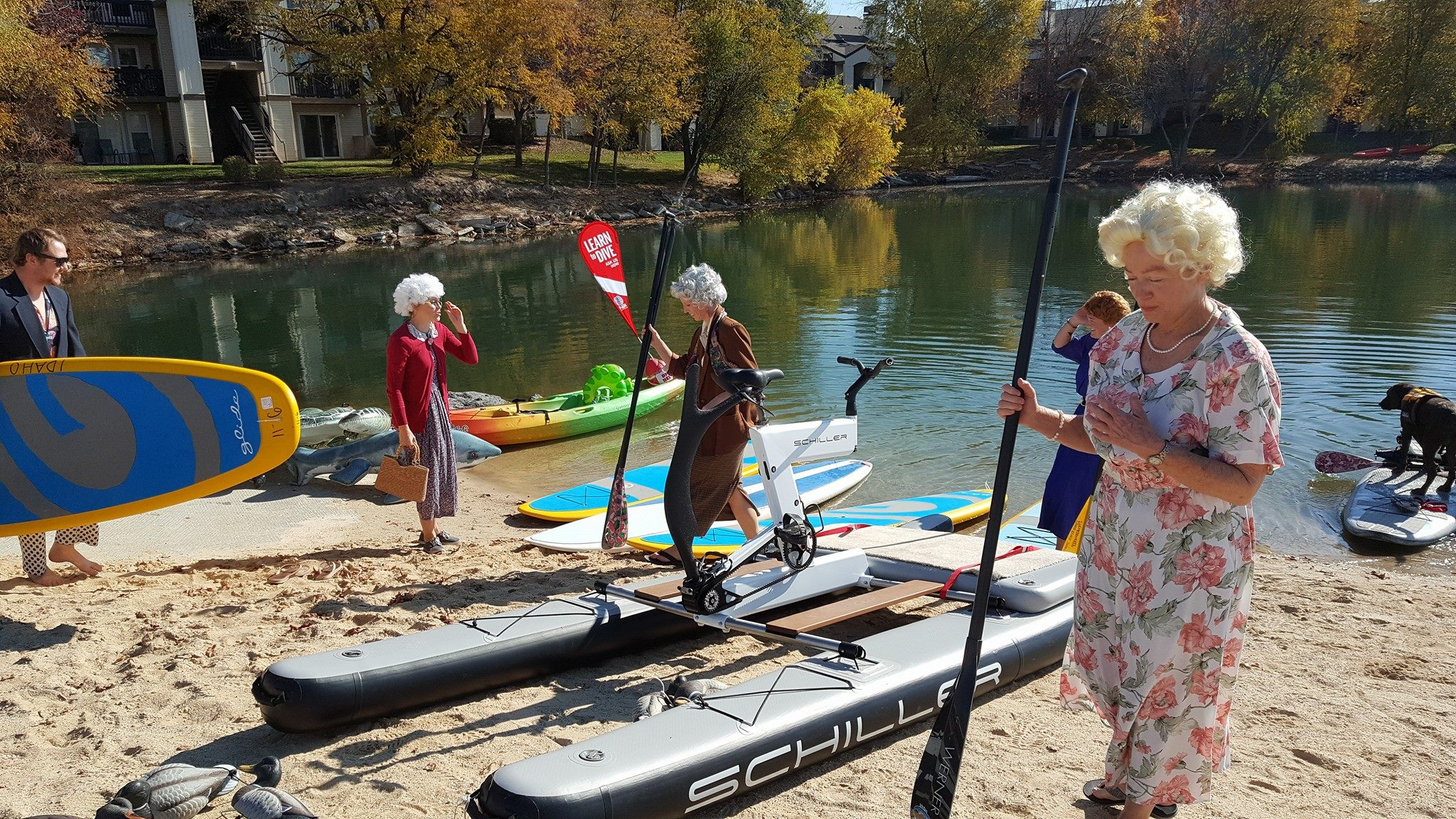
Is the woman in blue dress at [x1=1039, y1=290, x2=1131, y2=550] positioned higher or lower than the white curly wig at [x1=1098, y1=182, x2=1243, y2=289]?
lower

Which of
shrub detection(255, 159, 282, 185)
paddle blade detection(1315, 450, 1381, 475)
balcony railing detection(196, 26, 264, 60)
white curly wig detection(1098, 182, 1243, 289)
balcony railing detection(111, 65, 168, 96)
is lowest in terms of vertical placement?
paddle blade detection(1315, 450, 1381, 475)

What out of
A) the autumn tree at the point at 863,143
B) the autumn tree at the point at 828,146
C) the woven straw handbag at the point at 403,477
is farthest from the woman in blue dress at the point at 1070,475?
the autumn tree at the point at 863,143

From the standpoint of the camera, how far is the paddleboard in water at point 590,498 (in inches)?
311

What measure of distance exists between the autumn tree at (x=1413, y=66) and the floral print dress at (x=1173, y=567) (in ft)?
201

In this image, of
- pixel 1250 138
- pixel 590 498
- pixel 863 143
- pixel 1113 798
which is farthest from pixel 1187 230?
pixel 1250 138

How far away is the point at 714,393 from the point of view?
5742mm

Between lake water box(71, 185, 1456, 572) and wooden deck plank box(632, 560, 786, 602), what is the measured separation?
3954 millimetres

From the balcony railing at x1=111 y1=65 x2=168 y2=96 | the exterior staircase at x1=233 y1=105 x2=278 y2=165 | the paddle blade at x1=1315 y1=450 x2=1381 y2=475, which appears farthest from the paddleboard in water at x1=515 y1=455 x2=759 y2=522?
the balcony railing at x1=111 y1=65 x2=168 y2=96

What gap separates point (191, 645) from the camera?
480 cm

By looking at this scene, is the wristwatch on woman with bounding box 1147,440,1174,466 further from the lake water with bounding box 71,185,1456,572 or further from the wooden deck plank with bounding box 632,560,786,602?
the lake water with bounding box 71,185,1456,572

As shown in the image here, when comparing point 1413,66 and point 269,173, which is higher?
point 1413,66

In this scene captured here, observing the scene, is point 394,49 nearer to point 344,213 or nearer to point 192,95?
point 344,213

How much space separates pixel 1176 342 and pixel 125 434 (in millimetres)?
5025

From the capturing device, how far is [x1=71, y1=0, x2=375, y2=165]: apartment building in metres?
38.4
